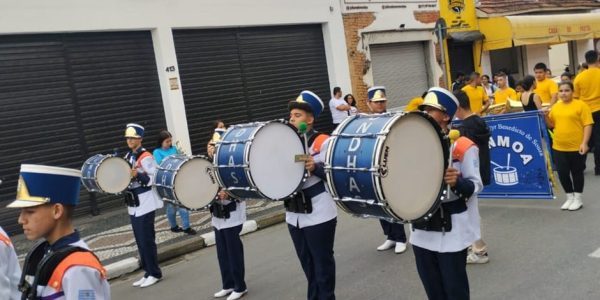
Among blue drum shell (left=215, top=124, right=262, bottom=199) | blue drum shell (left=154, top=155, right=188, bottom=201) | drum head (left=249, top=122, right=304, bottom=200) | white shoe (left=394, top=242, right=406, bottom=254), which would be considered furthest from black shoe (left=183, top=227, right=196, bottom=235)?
drum head (left=249, top=122, right=304, bottom=200)

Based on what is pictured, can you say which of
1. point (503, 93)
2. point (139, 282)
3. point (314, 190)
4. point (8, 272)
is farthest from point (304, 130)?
point (503, 93)

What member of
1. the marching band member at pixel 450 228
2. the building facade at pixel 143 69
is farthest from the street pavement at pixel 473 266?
the building facade at pixel 143 69

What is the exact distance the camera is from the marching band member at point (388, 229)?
6531 mm

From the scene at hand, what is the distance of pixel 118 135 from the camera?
11281 millimetres

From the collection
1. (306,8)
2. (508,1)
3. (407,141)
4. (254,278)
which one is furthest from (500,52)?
(407,141)

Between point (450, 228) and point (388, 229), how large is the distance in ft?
10.4

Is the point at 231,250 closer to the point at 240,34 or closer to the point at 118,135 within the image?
the point at 118,135

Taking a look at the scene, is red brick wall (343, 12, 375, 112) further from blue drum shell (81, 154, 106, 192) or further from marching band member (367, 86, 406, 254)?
blue drum shell (81, 154, 106, 192)

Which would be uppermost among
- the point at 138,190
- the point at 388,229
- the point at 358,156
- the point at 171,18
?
the point at 171,18

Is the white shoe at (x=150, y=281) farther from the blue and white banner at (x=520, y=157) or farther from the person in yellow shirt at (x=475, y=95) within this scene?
the person in yellow shirt at (x=475, y=95)

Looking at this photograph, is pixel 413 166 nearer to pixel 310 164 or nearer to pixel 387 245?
pixel 310 164

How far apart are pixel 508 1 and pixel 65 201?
876 inches

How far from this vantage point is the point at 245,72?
44.5 ft

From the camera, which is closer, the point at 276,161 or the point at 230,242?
the point at 276,161
